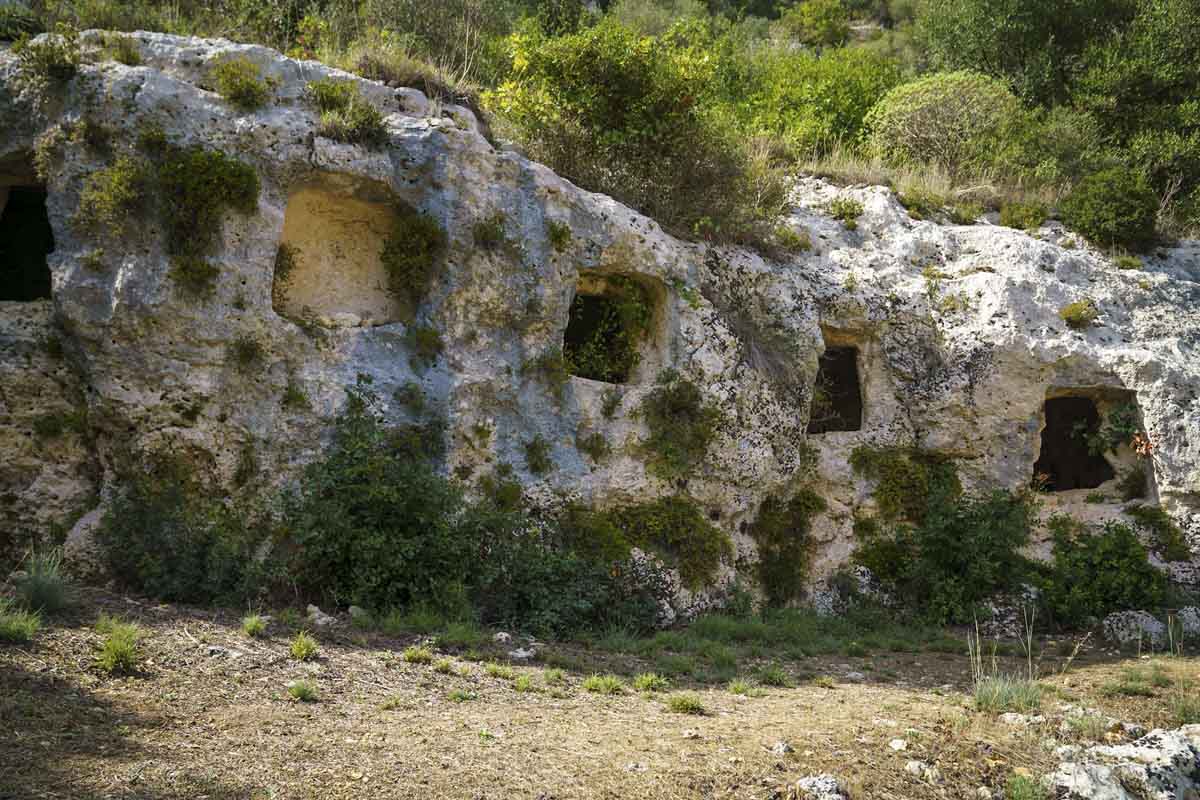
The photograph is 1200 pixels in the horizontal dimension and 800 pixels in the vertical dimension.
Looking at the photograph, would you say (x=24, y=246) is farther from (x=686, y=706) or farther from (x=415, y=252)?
(x=686, y=706)

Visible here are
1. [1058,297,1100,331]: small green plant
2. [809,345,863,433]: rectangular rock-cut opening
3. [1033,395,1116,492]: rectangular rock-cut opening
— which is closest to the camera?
[1058,297,1100,331]: small green plant

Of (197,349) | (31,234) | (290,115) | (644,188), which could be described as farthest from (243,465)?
(644,188)

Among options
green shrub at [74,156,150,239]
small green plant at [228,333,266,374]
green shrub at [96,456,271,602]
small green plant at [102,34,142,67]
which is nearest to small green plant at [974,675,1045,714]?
green shrub at [96,456,271,602]

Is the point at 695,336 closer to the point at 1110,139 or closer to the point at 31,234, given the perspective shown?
the point at 31,234

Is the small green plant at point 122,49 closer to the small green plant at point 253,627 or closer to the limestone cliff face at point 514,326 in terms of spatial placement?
the limestone cliff face at point 514,326

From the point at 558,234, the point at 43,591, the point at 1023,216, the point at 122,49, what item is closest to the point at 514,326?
the point at 558,234

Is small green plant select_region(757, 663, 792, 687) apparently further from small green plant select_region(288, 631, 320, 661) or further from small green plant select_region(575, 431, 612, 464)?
small green plant select_region(288, 631, 320, 661)

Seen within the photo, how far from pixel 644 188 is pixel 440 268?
3664mm

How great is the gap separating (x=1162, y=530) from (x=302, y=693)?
37.2ft

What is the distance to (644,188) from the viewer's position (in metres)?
12.5

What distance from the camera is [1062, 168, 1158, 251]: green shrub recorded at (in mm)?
14242

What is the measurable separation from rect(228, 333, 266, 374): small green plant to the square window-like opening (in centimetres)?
365

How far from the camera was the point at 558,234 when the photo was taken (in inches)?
422

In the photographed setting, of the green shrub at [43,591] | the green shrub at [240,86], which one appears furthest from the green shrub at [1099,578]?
the green shrub at [240,86]
